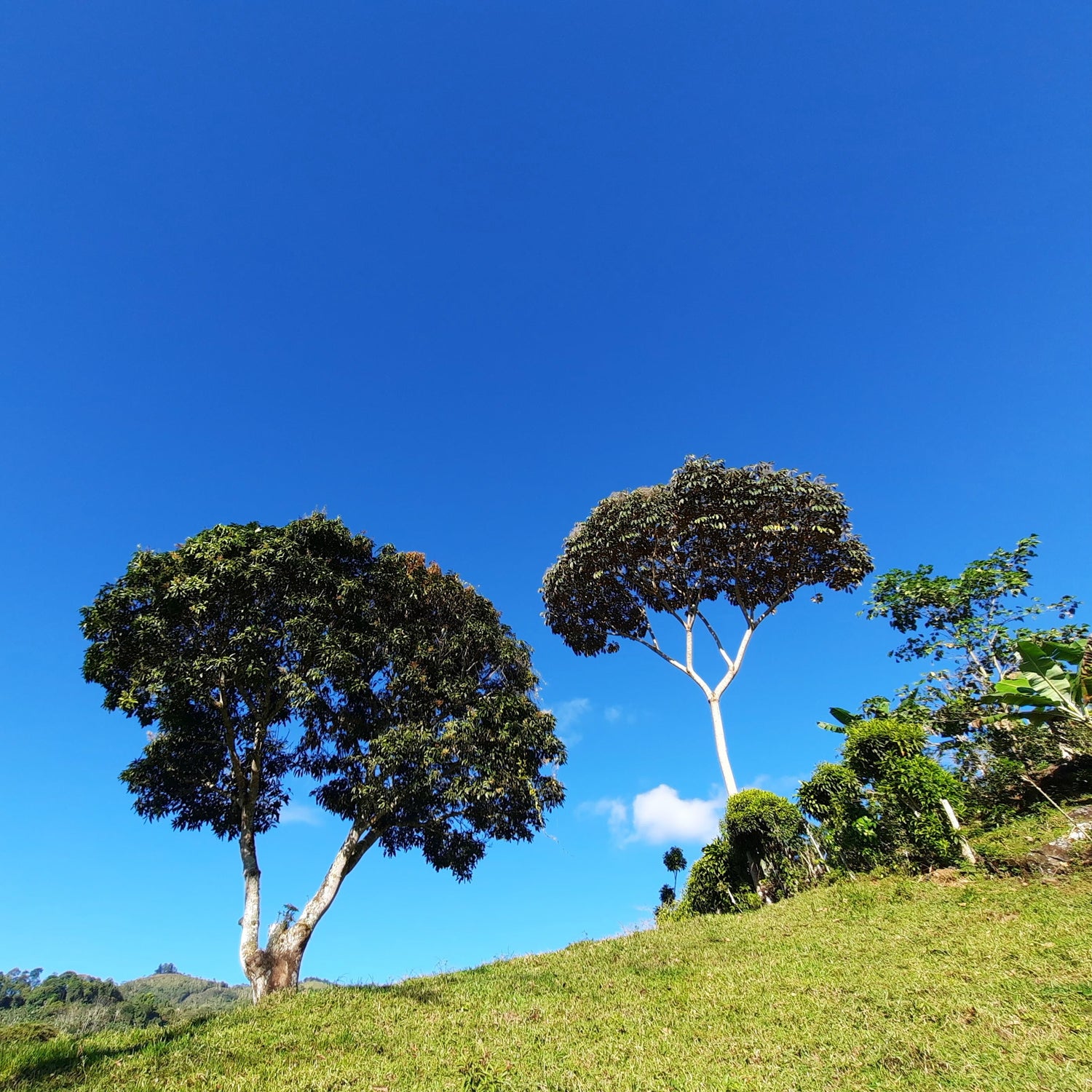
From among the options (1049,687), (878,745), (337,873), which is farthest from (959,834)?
(337,873)

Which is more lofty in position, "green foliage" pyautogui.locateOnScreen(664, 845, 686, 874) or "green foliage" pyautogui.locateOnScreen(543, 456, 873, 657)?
"green foliage" pyautogui.locateOnScreen(543, 456, 873, 657)

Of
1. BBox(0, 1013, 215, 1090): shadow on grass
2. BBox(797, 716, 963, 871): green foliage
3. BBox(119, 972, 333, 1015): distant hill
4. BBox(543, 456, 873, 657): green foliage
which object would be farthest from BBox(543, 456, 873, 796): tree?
BBox(119, 972, 333, 1015): distant hill

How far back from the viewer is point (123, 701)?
15.3m

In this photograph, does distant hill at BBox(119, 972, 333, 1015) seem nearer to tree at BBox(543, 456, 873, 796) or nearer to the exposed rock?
tree at BBox(543, 456, 873, 796)

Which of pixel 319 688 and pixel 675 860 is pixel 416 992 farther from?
pixel 675 860

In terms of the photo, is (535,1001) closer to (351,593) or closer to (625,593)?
(351,593)

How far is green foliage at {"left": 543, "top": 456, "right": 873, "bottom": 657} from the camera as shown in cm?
2192

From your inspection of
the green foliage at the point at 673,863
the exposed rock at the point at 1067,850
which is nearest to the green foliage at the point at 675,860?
the green foliage at the point at 673,863

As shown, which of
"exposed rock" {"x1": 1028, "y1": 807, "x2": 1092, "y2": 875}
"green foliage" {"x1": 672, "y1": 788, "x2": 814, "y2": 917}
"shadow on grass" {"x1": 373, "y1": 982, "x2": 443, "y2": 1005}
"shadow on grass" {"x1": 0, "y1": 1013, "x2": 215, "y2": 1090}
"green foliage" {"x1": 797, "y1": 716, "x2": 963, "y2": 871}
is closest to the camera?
"shadow on grass" {"x1": 0, "y1": 1013, "x2": 215, "y2": 1090}

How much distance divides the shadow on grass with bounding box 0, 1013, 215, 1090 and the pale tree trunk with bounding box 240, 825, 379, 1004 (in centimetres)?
548

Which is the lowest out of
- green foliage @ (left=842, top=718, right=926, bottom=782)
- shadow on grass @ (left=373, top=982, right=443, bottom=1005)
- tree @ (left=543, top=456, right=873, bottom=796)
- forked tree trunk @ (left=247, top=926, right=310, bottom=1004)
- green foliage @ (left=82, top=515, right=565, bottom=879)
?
shadow on grass @ (left=373, top=982, right=443, bottom=1005)

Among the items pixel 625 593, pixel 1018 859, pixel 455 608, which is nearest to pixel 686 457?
pixel 625 593

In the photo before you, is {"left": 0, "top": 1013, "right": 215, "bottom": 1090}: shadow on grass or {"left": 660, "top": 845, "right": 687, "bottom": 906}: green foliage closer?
{"left": 0, "top": 1013, "right": 215, "bottom": 1090}: shadow on grass

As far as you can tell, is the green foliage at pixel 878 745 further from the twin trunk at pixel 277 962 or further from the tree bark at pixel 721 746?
the twin trunk at pixel 277 962
